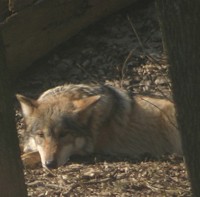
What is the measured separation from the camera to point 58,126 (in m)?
7.68

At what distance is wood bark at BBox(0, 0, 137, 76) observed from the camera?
895cm

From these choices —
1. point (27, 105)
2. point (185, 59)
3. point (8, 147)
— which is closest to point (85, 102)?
point (27, 105)

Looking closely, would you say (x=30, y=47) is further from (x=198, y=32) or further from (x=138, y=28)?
(x=198, y=32)

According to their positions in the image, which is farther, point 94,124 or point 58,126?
point 94,124

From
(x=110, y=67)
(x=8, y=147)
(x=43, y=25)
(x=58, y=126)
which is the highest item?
(x=43, y=25)

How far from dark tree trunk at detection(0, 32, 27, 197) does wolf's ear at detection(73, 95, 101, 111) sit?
3.13 m

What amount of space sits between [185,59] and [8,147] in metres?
1.26

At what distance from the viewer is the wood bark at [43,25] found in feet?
29.3

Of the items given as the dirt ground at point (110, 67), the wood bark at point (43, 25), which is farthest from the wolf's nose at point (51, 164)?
the wood bark at point (43, 25)

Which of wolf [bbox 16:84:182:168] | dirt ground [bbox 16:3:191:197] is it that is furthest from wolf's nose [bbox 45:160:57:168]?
dirt ground [bbox 16:3:191:197]

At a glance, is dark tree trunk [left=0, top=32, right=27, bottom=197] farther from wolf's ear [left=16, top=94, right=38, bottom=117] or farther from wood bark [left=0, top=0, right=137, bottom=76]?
wood bark [left=0, top=0, right=137, bottom=76]

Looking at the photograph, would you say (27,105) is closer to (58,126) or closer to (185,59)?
(58,126)

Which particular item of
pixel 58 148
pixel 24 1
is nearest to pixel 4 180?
pixel 58 148

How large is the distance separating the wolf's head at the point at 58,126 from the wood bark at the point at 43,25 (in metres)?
1.33
